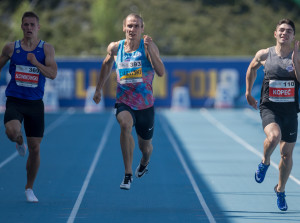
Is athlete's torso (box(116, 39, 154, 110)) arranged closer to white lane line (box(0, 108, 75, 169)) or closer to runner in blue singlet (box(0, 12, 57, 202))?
runner in blue singlet (box(0, 12, 57, 202))

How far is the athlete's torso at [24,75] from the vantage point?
7629mm

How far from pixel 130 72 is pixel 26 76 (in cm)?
114

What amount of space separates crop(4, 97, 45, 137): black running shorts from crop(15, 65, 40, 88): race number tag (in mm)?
196

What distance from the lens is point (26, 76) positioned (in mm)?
7641

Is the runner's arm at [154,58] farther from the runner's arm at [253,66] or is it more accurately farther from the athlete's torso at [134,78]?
the runner's arm at [253,66]

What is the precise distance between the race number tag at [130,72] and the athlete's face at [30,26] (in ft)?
3.29

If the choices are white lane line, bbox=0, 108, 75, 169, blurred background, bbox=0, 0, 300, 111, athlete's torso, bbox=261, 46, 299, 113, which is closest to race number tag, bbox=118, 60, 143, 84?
athlete's torso, bbox=261, 46, 299, 113

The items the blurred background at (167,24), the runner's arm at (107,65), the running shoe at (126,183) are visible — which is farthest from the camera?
the blurred background at (167,24)

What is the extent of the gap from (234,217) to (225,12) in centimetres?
5143

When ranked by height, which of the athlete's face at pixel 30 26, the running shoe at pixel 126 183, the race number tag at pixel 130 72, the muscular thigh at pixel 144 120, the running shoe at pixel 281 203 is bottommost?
the running shoe at pixel 281 203

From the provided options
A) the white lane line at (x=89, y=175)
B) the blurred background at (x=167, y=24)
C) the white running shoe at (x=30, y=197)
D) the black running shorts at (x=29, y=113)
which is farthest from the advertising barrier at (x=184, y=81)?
the black running shorts at (x=29, y=113)

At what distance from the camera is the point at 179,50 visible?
5169 cm

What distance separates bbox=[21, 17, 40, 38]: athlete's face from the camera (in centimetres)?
755

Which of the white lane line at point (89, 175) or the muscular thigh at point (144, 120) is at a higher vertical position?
the muscular thigh at point (144, 120)
